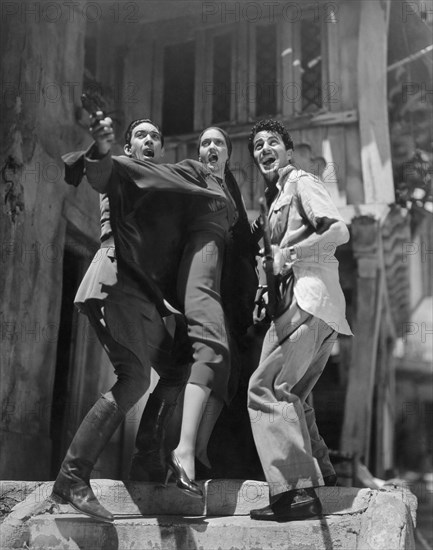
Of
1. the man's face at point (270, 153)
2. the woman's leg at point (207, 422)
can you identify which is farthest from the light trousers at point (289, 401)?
the man's face at point (270, 153)

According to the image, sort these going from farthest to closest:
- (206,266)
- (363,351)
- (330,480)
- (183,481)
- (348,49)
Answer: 1. (363,351)
2. (348,49)
3. (330,480)
4. (206,266)
5. (183,481)

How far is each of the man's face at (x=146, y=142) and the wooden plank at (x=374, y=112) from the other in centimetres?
648

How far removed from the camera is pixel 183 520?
4.29 meters

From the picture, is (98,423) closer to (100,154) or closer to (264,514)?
(264,514)

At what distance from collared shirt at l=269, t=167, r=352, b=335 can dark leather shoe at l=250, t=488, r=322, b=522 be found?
3.09ft

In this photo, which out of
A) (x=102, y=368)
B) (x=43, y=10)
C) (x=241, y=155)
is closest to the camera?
(x=43, y=10)

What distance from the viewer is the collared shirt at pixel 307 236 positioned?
14.9ft

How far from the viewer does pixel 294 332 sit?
4.50 metres

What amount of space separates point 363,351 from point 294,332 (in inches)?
302

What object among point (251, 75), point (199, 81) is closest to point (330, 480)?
point (251, 75)

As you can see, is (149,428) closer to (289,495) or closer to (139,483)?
(139,483)

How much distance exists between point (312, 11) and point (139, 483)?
923 cm

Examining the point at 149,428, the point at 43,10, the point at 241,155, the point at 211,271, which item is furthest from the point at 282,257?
the point at 241,155

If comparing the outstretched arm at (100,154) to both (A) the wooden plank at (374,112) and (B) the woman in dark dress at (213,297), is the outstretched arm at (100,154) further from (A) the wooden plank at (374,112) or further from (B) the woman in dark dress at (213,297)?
(A) the wooden plank at (374,112)
